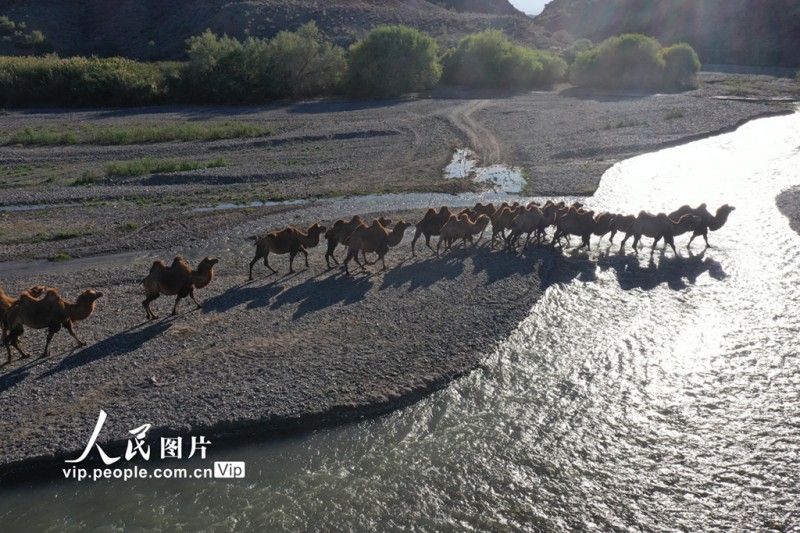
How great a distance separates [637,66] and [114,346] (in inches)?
2334

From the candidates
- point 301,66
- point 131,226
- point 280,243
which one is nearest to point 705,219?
point 280,243

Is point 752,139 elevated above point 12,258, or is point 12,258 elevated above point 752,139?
point 752,139

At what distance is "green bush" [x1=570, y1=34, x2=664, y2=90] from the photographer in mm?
59938

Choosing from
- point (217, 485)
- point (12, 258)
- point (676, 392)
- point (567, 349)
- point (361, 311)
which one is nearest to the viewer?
point (217, 485)

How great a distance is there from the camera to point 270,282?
17.5 meters

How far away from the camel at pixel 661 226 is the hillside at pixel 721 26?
74135mm

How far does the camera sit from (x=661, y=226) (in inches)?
741

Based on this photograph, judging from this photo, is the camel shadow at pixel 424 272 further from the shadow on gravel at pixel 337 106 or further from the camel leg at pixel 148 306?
the shadow on gravel at pixel 337 106

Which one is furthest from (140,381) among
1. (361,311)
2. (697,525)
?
(697,525)

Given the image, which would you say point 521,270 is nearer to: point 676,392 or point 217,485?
point 676,392

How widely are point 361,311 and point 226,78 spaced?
4941 cm

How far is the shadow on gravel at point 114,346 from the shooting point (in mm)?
13023

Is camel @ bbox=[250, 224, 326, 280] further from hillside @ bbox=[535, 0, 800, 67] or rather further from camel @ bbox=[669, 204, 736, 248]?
hillside @ bbox=[535, 0, 800, 67]

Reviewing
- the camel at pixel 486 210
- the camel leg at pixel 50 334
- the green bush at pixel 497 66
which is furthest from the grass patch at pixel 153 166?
the green bush at pixel 497 66
